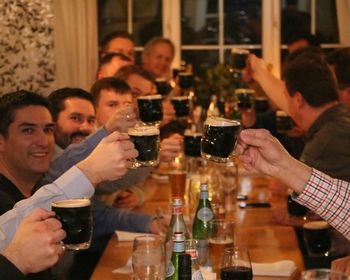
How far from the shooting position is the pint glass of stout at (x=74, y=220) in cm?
213

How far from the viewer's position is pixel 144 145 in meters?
2.61

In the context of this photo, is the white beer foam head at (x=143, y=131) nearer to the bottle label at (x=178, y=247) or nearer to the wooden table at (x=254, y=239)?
the wooden table at (x=254, y=239)

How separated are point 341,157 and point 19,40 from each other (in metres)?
2.19

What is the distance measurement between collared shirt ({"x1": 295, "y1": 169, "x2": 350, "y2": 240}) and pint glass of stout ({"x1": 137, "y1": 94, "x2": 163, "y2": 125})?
1.13 meters

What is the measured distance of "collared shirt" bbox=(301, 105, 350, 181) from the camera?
3869 mm

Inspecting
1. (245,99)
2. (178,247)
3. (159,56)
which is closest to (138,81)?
Result: (245,99)

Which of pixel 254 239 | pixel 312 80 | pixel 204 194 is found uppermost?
pixel 312 80

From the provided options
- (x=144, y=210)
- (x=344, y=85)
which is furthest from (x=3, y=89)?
(x=344, y=85)

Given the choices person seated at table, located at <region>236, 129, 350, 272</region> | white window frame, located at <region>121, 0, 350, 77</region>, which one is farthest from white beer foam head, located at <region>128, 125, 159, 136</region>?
white window frame, located at <region>121, 0, 350, 77</region>

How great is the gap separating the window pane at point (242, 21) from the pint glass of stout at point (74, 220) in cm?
597

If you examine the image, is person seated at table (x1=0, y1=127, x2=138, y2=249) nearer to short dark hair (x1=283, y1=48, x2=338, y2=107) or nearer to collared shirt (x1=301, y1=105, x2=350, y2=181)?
collared shirt (x1=301, y1=105, x2=350, y2=181)

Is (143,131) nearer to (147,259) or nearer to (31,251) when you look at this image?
(147,259)

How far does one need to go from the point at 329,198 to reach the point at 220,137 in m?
0.37

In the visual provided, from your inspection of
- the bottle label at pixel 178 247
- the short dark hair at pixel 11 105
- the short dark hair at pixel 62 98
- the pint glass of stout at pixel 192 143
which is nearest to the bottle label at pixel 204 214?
the pint glass of stout at pixel 192 143
